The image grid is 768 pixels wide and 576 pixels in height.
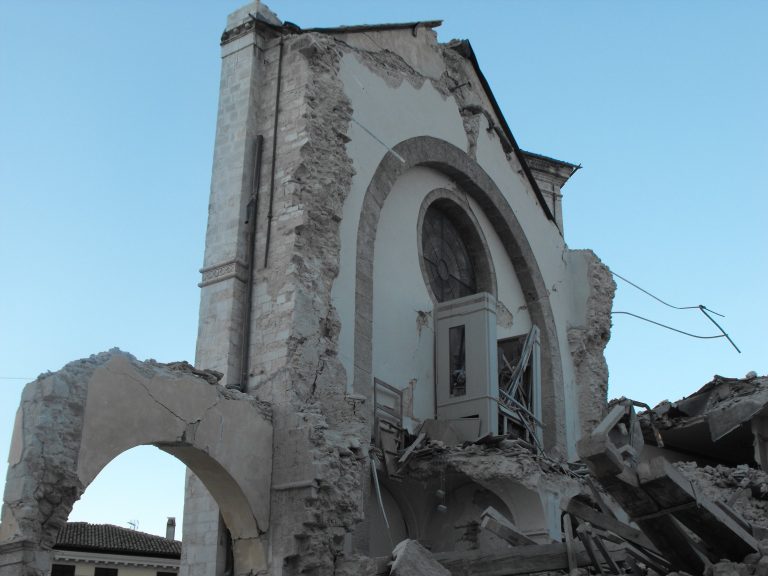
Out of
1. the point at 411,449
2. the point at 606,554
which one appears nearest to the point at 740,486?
the point at 411,449

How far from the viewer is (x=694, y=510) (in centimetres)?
654

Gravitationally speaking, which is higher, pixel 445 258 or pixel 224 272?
pixel 445 258

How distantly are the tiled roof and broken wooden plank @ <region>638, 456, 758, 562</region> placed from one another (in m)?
20.4

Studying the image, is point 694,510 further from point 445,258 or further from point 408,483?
point 445,258

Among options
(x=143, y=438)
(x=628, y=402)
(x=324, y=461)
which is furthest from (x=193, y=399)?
(x=628, y=402)

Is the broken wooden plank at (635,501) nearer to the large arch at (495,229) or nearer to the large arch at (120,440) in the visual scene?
the large arch at (120,440)

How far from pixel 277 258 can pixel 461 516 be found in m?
4.45

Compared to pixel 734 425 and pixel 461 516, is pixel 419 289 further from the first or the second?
pixel 734 425

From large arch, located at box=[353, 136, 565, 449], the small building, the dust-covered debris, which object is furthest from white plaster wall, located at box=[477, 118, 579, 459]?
the small building

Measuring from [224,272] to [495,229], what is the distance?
6.89 metres

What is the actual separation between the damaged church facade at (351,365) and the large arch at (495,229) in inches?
1.6

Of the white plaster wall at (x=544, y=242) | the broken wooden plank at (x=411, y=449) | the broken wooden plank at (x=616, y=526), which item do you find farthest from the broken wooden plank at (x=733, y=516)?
the white plaster wall at (x=544, y=242)

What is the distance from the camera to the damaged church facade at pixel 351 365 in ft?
27.6

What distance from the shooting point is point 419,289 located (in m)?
14.1
